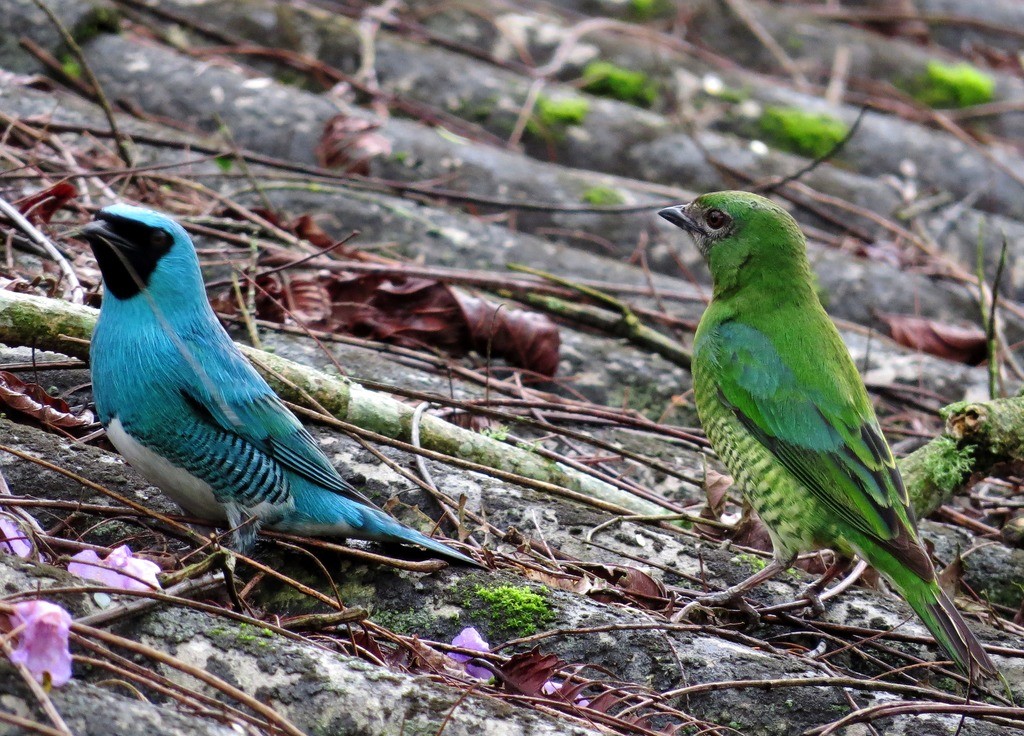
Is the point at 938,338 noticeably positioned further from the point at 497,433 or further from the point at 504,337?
the point at 497,433

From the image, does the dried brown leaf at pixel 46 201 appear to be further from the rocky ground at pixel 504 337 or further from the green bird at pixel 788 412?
the green bird at pixel 788 412

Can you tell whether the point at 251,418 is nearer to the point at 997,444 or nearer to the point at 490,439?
the point at 490,439

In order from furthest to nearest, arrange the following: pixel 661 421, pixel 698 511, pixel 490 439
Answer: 1. pixel 661 421
2. pixel 698 511
3. pixel 490 439

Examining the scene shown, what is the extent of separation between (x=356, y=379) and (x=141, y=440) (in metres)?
1.08

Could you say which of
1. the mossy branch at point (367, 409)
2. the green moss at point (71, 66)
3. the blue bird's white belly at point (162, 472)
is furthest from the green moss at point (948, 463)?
the green moss at point (71, 66)

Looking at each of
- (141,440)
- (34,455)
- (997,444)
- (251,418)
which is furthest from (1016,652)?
(34,455)

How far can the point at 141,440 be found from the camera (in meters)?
2.97

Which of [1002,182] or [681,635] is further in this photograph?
[1002,182]

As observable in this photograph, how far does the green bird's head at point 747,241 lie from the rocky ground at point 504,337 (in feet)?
2.16

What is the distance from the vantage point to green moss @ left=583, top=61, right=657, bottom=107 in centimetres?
746

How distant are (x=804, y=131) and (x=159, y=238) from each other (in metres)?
5.15

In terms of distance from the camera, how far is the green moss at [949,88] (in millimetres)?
8523

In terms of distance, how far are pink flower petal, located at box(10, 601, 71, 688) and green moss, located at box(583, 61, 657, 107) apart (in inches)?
Answer: 235

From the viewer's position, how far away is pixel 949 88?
8555 millimetres
